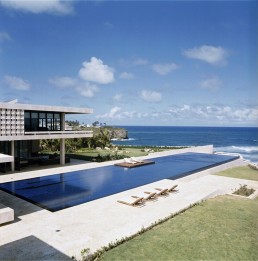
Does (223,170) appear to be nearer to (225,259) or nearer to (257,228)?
(257,228)

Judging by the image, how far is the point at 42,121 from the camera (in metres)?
25.3

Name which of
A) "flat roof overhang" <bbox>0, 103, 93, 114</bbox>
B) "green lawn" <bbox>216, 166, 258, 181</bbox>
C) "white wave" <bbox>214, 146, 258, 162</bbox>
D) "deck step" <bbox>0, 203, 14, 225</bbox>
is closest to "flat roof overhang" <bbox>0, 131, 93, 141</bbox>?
"flat roof overhang" <bbox>0, 103, 93, 114</bbox>

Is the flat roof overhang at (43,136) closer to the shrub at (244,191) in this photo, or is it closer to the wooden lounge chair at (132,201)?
the wooden lounge chair at (132,201)

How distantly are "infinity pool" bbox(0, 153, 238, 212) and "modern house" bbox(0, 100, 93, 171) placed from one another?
9.58 feet

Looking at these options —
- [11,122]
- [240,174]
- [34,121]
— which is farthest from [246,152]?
[11,122]

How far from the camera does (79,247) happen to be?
9.62 m

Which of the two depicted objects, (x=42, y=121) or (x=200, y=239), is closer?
(x=200, y=239)

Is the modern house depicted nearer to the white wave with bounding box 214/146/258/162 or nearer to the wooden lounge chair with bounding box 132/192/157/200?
the wooden lounge chair with bounding box 132/192/157/200

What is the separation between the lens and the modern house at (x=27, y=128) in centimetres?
2062

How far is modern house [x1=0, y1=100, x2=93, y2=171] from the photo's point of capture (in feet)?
67.7

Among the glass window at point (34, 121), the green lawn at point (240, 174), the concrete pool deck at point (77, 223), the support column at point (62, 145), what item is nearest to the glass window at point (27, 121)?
the glass window at point (34, 121)

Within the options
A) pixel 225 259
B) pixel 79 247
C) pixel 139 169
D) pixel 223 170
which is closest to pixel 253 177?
pixel 223 170

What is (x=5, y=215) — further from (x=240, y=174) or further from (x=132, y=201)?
(x=240, y=174)

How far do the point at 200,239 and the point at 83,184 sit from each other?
10.4 meters
